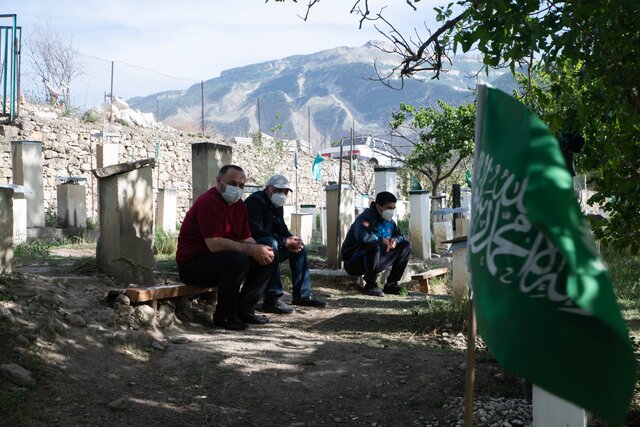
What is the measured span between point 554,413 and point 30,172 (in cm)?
901

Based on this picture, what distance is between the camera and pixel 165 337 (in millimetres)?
5066

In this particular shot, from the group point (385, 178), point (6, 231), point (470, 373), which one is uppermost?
point (385, 178)

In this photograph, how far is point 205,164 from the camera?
296 inches

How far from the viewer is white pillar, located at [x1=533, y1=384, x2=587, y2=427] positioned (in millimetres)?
2658

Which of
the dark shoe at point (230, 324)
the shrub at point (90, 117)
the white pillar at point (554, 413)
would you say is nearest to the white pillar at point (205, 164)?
the dark shoe at point (230, 324)

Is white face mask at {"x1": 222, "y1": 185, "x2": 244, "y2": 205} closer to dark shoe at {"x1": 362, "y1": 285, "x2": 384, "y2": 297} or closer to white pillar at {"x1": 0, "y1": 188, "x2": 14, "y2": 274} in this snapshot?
white pillar at {"x1": 0, "y1": 188, "x2": 14, "y2": 274}

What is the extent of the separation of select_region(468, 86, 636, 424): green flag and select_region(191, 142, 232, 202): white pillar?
6015 mm

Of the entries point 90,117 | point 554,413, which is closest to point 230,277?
point 554,413

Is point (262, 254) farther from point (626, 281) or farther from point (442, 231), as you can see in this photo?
point (442, 231)

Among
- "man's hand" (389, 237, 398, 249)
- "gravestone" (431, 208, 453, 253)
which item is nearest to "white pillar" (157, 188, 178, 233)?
"gravestone" (431, 208, 453, 253)

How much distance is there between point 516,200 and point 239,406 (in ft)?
9.28

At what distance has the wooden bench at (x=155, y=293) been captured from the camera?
513 cm

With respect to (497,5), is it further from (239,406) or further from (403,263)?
(403,263)

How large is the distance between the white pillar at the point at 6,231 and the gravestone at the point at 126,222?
882 millimetres
